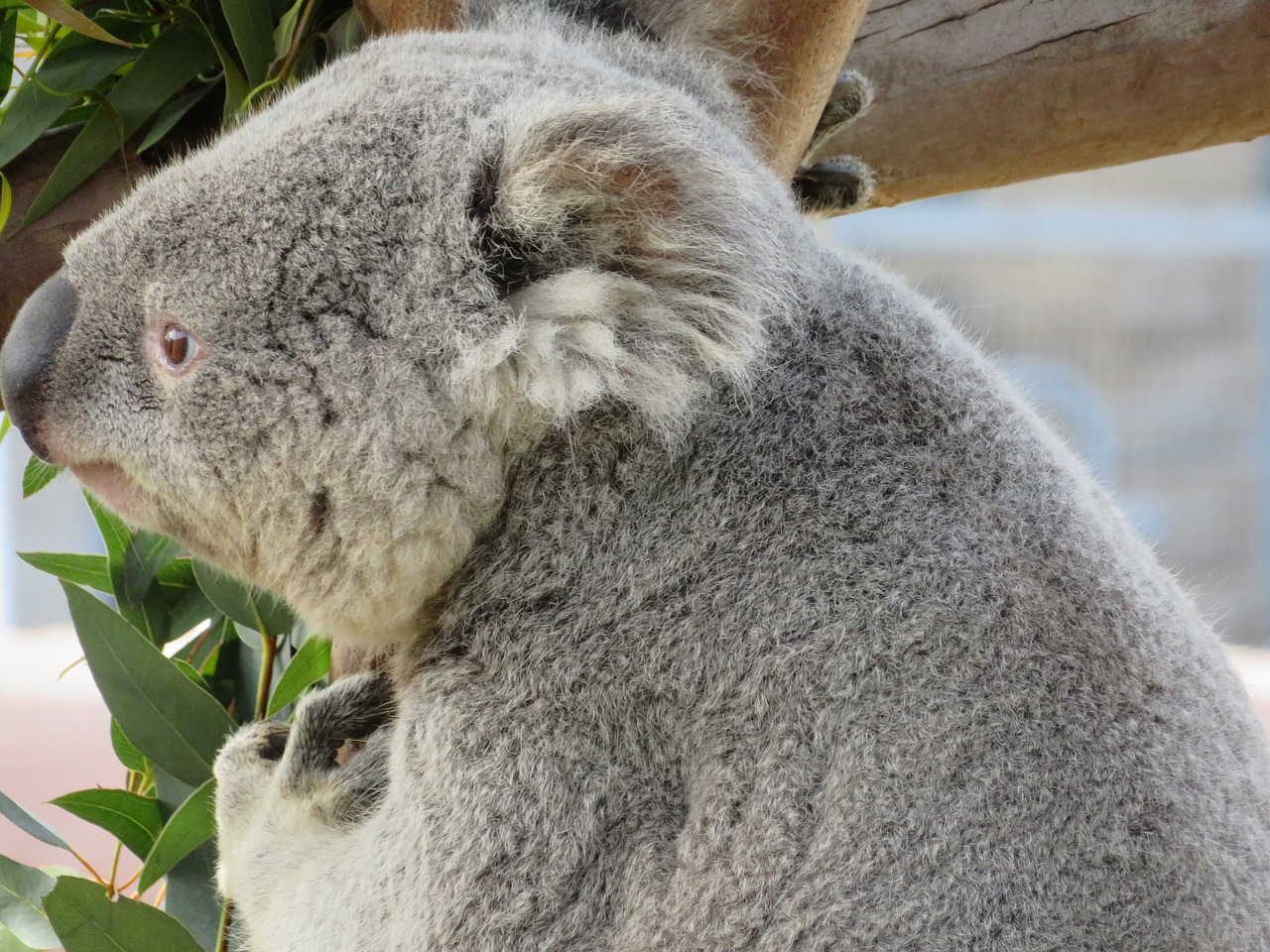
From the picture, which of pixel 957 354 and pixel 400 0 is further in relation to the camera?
pixel 400 0

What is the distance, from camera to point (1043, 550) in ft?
4.56

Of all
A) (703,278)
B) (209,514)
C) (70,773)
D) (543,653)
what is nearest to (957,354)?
(703,278)

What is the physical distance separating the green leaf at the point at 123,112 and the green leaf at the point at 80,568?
61 cm

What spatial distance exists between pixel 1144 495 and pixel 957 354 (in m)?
7.35

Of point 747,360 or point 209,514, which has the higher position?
point 747,360

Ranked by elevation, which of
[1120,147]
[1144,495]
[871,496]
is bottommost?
[1144,495]

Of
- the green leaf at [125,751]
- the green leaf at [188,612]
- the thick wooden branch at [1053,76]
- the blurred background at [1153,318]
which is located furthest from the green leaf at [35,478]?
the blurred background at [1153,318]

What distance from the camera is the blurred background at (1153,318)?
8.09m

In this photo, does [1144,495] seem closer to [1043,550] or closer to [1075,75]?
[1075,75]

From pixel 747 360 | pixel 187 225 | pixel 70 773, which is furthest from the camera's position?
pixel 70 773

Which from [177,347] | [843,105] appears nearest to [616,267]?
[177,347]

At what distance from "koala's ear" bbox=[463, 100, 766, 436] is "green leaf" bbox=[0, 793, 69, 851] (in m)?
1.25

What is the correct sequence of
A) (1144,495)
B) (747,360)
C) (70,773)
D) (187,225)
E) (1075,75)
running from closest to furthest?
(747,360)
(187,225)
(1075,75)
(70,773)
(1144,495)

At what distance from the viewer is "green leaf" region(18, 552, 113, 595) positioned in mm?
2205
